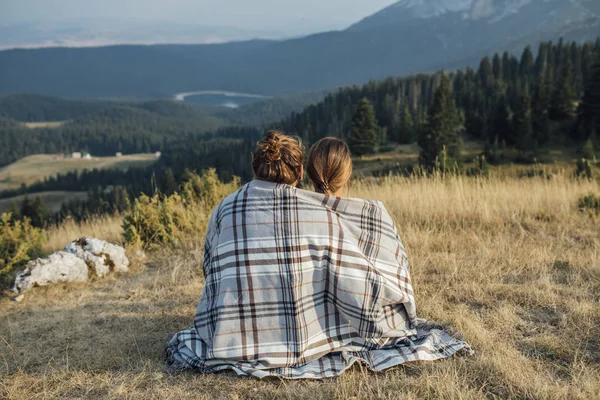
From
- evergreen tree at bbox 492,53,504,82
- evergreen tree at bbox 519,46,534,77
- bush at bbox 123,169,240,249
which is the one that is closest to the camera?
bush at bbox 123,169,240,249

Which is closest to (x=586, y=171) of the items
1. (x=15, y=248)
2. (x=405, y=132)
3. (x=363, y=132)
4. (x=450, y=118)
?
(x=15, y=248)

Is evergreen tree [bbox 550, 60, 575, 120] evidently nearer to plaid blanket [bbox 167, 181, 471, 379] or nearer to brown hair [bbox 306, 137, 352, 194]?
brown hair [bbox 306, 137, 352, 194]

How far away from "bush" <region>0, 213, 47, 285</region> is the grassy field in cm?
12691

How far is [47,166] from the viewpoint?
14462 cm

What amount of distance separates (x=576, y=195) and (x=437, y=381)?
273 inches

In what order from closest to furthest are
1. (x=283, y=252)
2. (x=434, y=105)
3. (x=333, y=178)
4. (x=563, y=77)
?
(x=283, y=252)
(x=333, y=178)
(x=434, y=105)
(x=563, y=77)

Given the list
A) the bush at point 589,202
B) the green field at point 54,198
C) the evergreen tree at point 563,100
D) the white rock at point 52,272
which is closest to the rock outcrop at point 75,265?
the white rock at point 52,272

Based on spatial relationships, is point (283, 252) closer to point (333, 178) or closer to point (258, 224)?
point (258, 224)

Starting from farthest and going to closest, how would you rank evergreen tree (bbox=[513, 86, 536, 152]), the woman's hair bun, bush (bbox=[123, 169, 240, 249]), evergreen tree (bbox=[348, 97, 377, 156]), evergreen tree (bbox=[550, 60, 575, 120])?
evergreen tree (bbox=[348, 97, 377, 156])
evergreen tree (bbox=[550, 60, 575, 120])
evergreen tree (bbox=[513, 86, 536, 152])
bush (bbox=[123, 169, 240, 249])
the woman's hair bun

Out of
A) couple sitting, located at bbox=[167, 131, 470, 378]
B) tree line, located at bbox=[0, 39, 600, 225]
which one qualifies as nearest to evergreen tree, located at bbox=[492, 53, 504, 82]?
Result: tree line, located at bbox=[0, 39, 600, 225]

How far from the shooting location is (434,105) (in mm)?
45656

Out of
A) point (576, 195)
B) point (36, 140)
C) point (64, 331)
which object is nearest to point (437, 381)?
point (64, 331)

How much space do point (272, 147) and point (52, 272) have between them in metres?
4.13

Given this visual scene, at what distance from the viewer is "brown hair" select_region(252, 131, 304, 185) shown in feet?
10.9
